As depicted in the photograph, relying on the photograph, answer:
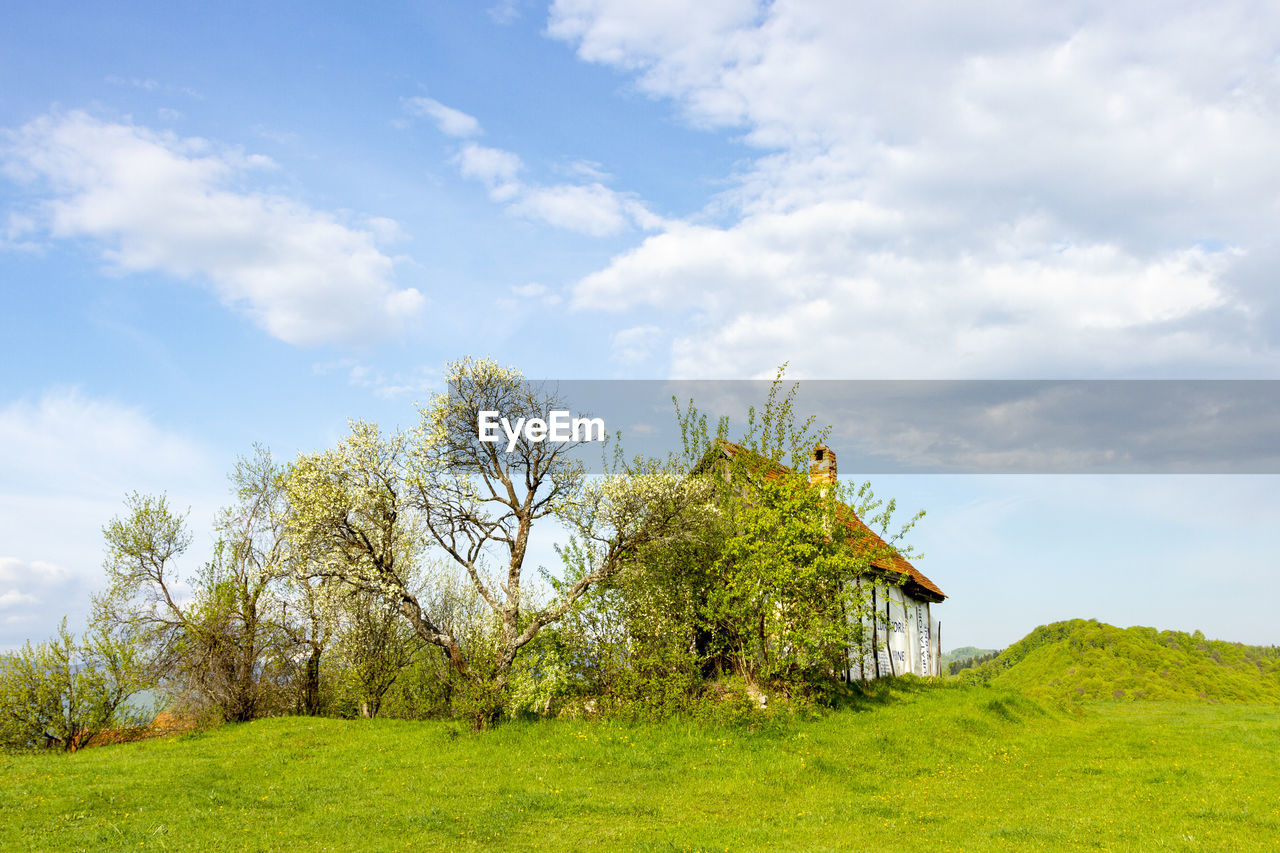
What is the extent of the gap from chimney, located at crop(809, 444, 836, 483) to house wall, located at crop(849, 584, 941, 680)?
5.97 m

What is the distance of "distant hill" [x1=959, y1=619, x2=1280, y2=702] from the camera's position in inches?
2537

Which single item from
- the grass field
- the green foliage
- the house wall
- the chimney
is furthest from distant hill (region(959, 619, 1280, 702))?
the grass field

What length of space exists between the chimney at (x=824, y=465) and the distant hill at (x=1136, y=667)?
37.5 m

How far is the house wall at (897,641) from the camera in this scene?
3062 centimetres

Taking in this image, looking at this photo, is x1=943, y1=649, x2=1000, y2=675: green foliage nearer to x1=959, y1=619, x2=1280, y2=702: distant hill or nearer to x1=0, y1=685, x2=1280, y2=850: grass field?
x1=959, y1=619, x2=1280, y2=702: distant hill

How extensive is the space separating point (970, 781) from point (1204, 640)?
264 ft

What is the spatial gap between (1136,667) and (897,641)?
4749 cm

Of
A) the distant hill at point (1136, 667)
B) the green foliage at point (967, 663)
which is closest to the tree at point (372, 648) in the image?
the distant hill at point (1136, 667)

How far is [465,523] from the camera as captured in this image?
26734 millimetres

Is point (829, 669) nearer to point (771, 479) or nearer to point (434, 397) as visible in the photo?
point (771, 479)

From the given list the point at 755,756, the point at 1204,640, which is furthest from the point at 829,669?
the point at 1204,640

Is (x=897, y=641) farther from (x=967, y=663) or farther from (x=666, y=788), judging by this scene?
(x=967, y=663)

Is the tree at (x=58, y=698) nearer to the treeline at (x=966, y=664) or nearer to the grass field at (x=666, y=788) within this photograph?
the grass field at (x=666, y=788)

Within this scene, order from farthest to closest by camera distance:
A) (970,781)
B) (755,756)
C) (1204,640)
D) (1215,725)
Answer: (1204,640), (1215,725), (755,756), (970,781)
